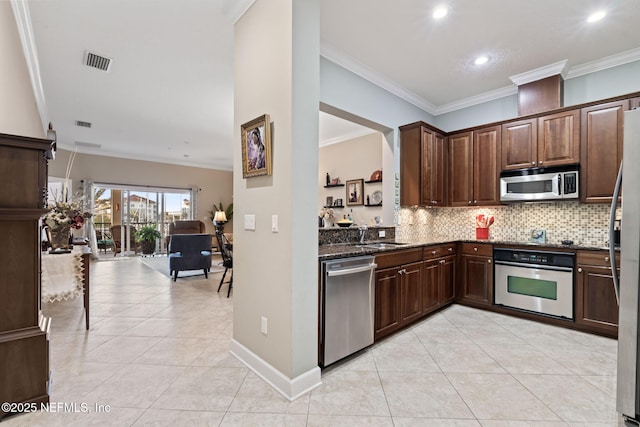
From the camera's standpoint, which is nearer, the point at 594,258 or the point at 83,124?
the point at 594,258

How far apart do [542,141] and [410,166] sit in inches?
61.1

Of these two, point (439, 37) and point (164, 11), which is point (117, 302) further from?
point (439, 37)

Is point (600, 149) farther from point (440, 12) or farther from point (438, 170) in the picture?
point (440, 12)

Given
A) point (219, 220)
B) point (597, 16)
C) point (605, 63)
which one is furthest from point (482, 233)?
point (219, 220)

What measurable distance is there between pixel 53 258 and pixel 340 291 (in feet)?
9.22

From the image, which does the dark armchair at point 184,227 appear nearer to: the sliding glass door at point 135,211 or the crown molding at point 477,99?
the sliding glass door at point 135,211

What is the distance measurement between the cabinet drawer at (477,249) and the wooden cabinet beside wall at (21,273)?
4.27m

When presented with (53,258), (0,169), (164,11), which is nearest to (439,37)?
(164,11)

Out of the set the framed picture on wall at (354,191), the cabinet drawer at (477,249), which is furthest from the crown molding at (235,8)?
the framed picture on wall at (354,191)

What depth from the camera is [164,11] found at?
2.56 m

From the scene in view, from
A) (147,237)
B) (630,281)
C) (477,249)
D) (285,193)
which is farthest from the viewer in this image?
(147,237)

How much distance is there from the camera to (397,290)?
296 centimetres

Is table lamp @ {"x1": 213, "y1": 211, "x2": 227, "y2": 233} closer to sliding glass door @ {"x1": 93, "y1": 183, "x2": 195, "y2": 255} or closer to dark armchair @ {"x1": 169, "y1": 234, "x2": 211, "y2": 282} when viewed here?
sliding glass door @ {"x1": 93, "y1": 183, "x2": 195, "y2": 255}

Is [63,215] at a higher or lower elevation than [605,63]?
lower
